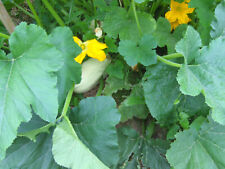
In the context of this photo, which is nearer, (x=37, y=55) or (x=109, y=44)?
(x=37, y=55)

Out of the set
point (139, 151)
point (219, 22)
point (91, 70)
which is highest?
point (219, 22)

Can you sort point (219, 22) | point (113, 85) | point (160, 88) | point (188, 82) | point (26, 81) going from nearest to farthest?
point (26, 81), point (188, 82), point (219, 22), point (160, 88), point (113, 85)

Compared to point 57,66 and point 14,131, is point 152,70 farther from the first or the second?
point 14,131

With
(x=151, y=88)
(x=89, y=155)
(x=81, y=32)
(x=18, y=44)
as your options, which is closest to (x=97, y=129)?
(x=89, y=155)

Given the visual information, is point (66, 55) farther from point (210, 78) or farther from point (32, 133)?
point (210, 78)

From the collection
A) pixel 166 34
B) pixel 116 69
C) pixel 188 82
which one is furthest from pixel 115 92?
pixel 188 82

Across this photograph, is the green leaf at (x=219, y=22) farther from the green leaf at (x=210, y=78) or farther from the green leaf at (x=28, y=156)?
the green leaf at (x=28, y=156)
